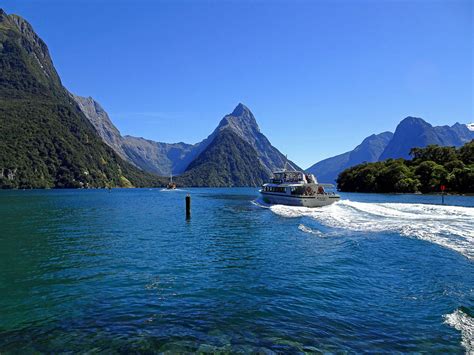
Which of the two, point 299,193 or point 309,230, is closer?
point 309,230

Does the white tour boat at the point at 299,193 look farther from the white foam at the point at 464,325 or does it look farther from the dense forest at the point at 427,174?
the dense forest at the point at 427,174

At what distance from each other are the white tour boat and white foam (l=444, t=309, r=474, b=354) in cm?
5127

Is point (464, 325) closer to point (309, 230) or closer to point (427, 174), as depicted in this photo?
point (309, 230)

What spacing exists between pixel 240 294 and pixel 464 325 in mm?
9254

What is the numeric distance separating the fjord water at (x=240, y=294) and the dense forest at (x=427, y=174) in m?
108

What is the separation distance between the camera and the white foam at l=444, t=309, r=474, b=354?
35.0ft

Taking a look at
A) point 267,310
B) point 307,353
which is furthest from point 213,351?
point 267,310

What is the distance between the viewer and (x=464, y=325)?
12.1 metres

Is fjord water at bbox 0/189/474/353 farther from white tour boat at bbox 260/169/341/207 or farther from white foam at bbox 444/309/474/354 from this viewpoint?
white tour boat at bbox 260/169/341/207

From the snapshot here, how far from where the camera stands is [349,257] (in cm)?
2338

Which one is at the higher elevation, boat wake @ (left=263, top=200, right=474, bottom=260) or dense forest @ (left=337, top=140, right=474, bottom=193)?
dense forest @ (left=337, top=140, right=474, bottom=193)

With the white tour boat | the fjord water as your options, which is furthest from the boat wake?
the white tour boat

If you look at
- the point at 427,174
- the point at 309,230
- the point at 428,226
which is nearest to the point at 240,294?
the point at 309,230

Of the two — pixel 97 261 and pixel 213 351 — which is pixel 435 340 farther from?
pixel 97 261
